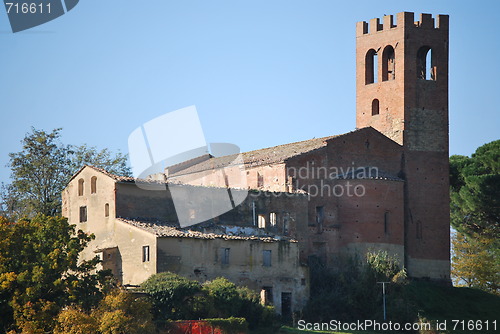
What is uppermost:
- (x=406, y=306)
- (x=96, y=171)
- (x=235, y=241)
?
(x=96, y=171)

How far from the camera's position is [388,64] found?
5284cm

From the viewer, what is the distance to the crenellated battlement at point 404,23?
51656 mm

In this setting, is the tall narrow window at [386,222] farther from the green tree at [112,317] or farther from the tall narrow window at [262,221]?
the green tree at [112,317]

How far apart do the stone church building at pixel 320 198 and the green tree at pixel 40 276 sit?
4.02 metres

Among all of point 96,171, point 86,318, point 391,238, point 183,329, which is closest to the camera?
point 86,318

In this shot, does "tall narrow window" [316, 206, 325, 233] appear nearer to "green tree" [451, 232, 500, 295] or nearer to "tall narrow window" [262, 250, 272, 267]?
"tall narrow window" [262, 250, 272, 267]

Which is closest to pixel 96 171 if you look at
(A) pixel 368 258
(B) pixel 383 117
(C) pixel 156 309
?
(C) pixel 156 309

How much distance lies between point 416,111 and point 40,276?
22.2m

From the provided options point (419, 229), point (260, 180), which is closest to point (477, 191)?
point (419, 229)

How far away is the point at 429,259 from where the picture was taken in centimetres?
5009

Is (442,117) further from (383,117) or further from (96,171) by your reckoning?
A: (96,171)

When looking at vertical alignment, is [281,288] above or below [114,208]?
below

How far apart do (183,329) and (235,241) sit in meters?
6.30

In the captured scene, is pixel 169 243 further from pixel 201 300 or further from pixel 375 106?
pixel 375 106
